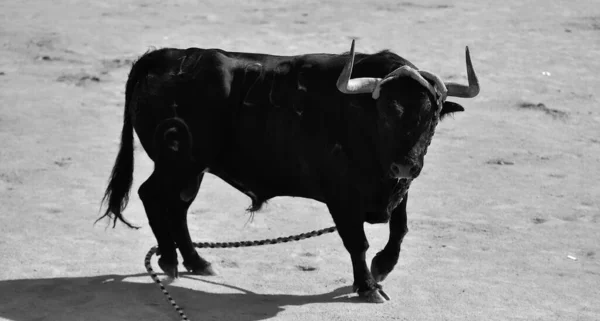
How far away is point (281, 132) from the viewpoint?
777 cm

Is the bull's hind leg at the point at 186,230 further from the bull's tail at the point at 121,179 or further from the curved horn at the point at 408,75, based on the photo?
the curved horn at the point at 408,75

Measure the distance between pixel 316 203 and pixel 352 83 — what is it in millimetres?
2421

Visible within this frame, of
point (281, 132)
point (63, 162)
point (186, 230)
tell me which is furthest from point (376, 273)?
point (63, 162)

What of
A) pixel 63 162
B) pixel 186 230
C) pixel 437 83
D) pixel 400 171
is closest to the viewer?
pixel 400 171

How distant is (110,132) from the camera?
11.1 meters

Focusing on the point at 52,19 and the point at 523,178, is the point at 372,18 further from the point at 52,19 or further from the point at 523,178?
the point at 523,178

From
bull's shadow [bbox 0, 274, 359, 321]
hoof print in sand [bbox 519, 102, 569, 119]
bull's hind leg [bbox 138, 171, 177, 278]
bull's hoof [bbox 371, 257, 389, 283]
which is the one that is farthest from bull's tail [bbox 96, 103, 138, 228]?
hoof print in sand [bbox 519, 102, 569, 119]

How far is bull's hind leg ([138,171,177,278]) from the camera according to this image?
7.93 metres

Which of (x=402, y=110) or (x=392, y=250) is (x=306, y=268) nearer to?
(x=392, y=250)

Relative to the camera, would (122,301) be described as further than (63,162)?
No

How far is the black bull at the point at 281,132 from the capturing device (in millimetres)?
7543

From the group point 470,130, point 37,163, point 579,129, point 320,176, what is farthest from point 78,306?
point 579,129

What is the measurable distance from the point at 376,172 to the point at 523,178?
307cm

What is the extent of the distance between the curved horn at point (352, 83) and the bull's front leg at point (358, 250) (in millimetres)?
803
